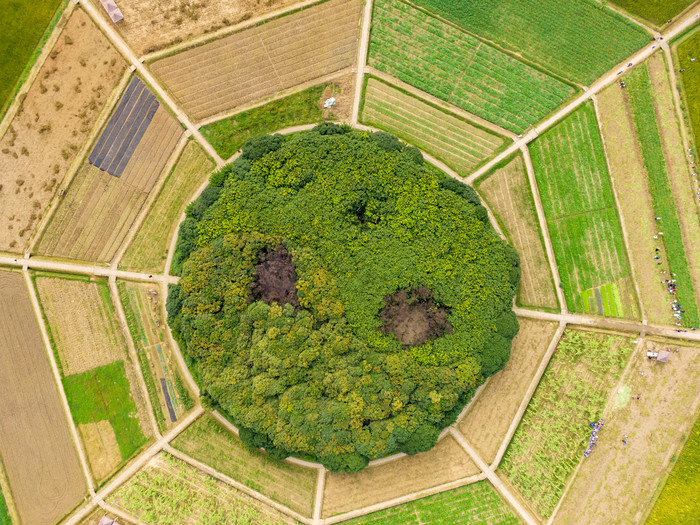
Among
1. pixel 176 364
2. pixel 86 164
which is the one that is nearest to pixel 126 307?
pixel 176 364

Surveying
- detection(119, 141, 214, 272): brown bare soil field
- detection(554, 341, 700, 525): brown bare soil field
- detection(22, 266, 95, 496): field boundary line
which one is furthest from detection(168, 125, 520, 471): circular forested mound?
detection(554, 341, 700, 525): brown bare soil field

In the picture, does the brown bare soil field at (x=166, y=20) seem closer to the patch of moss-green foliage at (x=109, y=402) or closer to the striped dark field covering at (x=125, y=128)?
the striped dark field covering at (x=125, y=128)

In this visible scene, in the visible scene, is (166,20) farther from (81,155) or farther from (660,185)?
(660,185)

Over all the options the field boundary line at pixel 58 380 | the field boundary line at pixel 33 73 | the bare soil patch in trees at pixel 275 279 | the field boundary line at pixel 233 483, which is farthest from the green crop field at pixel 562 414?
the field boundary line at pixel 33 73

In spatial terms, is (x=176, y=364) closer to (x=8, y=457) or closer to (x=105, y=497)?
(x=105, y=497)

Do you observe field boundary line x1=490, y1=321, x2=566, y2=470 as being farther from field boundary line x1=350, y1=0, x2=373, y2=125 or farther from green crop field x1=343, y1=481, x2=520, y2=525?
field boundary line x1=350, y1=0, x2=373, y2=125

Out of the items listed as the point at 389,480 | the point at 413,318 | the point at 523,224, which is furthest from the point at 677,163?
the point at 389,480
